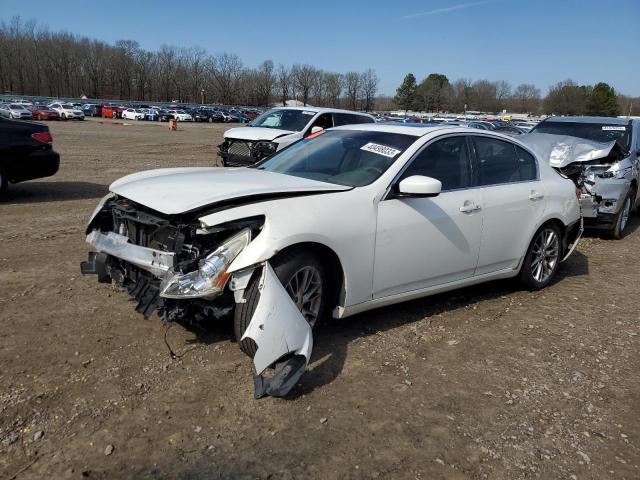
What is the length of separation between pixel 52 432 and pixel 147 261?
1.17 metres

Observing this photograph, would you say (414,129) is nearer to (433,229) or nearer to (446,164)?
(446,164)

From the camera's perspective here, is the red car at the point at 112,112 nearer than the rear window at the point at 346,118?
No

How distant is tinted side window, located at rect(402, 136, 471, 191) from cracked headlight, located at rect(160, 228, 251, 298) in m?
1.54

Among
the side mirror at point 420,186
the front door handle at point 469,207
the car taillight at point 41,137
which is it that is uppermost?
the side mirror at point 420,186

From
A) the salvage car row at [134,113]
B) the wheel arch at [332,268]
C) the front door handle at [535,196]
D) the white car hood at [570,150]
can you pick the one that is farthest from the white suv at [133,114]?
the wheel arch at [332,268]

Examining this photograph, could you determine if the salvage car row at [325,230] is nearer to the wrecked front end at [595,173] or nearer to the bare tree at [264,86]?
the wrecked front end at [595,173]

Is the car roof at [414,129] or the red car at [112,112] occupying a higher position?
the car roof at [414,129]

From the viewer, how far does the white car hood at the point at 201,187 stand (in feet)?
11.5

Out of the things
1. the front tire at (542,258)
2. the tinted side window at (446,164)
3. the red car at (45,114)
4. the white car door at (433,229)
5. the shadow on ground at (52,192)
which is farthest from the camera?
the red car at (45,114)

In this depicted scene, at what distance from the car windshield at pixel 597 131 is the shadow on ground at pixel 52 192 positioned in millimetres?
8522

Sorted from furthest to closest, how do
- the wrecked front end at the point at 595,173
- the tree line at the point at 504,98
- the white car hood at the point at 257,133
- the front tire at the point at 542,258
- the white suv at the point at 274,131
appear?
the tree line at the point at 504,98, the white car hood at the point at 257,133, the white suv at the point at 274,131, the wrecked front end at the point at 595,173, the front tire at the point at 542,258

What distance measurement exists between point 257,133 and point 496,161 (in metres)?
7.56

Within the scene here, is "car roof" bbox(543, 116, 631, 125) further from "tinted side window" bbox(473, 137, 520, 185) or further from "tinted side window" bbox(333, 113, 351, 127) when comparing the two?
"tinted side window" bbox(473, 137, 520, 185)

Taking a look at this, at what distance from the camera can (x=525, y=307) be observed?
5.16 m
